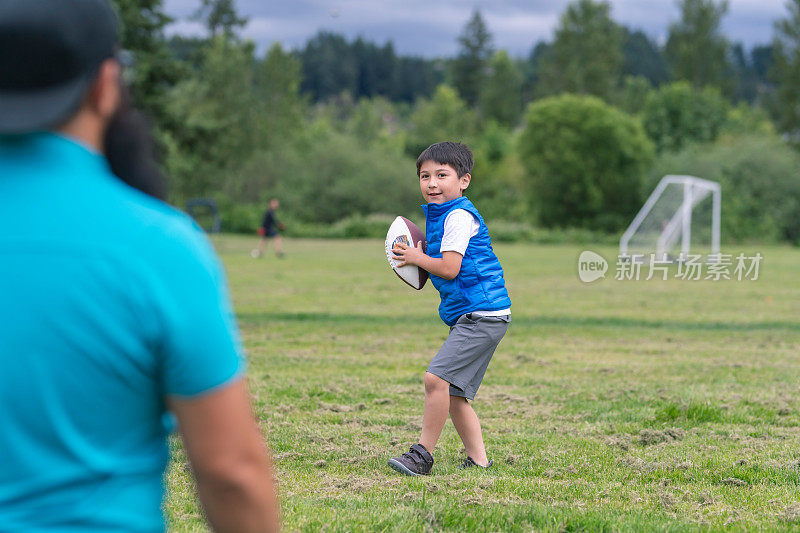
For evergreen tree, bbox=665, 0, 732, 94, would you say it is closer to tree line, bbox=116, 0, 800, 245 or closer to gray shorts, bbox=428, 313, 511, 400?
tree line, bbox=116, 0, 800, 245

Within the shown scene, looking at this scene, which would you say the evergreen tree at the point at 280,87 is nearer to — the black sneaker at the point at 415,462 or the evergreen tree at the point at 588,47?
the evergreen tree at the point at 588,47

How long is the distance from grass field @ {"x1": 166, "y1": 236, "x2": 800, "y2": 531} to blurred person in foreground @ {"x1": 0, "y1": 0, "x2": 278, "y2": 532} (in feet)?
8.02

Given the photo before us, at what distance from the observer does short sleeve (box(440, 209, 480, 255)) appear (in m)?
4.62

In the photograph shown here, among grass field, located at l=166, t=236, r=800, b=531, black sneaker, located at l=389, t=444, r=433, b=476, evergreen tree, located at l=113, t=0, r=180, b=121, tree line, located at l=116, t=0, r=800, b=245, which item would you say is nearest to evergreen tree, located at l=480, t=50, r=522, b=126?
tree line, located at l=116, t=0, r=800, b=245

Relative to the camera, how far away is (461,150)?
4.86 m

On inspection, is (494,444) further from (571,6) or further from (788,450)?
(571,6)

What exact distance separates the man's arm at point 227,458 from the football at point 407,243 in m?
3.32

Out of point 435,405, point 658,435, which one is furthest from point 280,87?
point 435,405

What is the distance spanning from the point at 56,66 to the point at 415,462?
3.72 meters

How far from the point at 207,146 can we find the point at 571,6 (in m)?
50.6

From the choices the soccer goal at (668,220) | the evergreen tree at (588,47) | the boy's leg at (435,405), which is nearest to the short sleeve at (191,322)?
the boy's leg at (435,405)

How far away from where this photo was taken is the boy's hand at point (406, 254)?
4672 millimetres

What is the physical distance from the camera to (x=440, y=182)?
4762 millimetres

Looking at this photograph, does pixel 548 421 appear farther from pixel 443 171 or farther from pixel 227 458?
pixel 227 458
